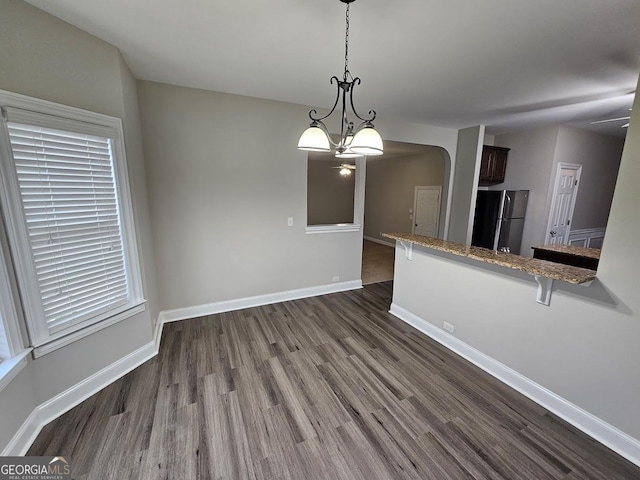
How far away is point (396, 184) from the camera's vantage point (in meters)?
7.42

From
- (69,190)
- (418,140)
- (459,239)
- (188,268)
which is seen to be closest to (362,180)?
(418,140)

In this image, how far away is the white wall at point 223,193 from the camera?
2.97 meters

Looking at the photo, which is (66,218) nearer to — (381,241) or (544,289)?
(544,289)

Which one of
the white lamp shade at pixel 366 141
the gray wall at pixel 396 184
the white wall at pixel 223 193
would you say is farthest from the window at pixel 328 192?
the white lamp shade at pixel 366 141

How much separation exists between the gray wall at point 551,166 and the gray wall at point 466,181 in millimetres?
1175

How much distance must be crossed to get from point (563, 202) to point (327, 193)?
559 cm

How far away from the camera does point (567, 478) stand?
5.00ft

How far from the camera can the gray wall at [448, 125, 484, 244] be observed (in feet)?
15.0

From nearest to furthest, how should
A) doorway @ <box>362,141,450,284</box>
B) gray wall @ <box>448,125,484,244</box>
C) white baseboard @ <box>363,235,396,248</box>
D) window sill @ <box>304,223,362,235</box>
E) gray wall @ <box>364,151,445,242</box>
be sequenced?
window sill @ <box>304,223,362,235</box> → gray wall @ <box>448,125,484,244</box> → doorway @ <box>362,141,450,284</box> → gray wall @ <box>364,151,445,242</box> → white baseboard @ <box>363,235,396,248</box>

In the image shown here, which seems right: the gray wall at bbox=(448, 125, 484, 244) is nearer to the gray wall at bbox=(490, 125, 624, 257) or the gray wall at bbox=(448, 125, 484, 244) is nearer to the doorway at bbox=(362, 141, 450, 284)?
the doorway at bbox=(362, 141, 450, 284)

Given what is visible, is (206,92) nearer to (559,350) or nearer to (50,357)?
(50,357)

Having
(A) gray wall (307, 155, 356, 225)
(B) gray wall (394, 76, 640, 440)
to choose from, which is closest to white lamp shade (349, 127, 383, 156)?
(B) gray wall (394, 76, 640, 440)

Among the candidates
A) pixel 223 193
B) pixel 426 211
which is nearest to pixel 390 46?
pixel 223 193

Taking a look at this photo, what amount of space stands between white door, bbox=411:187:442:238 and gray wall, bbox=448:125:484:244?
3.37 ft
